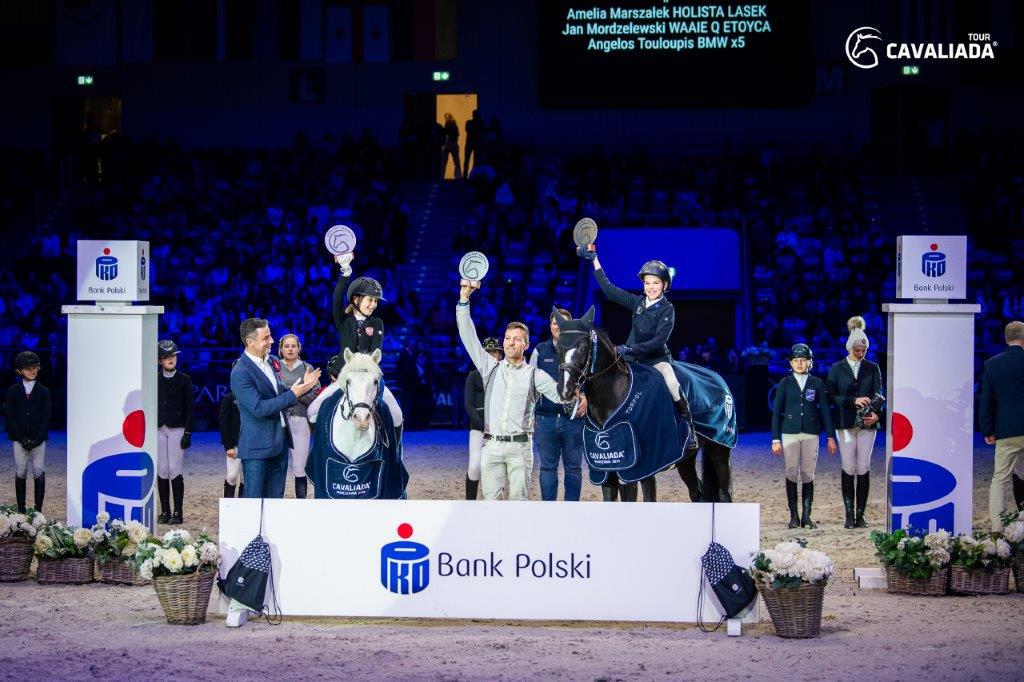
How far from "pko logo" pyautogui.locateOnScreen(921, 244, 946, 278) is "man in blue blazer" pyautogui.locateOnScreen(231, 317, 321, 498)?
4.58 m

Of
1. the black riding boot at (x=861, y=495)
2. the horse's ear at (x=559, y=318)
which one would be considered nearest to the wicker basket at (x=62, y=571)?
the horse's ear at (x=559, y=318)

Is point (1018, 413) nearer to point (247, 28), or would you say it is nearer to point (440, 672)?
point (440, 672)

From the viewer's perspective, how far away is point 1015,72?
26.3m

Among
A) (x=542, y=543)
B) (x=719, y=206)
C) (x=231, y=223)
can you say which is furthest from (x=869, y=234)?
(x=542, y=543)

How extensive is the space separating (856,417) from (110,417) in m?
6.44

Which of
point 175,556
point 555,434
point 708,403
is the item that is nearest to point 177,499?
point 555,434

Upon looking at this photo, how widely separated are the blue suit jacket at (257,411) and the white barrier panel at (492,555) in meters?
1.19

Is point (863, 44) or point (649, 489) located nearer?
point (649, 489)

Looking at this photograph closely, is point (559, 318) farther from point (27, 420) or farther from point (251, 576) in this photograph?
point (27, 420)

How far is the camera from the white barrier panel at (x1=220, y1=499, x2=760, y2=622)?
27.7ft

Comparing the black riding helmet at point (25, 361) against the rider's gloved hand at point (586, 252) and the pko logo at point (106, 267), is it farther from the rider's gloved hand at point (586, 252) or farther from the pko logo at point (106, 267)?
the rider's gloved hand at point (586, 252)

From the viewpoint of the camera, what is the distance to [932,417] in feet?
32.3

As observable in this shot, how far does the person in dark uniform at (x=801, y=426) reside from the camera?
39.1 ft

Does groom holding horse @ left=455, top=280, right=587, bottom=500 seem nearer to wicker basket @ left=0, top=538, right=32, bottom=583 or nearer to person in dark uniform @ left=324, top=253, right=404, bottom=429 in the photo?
person in dark uniform @ left=324, top=253, right=404, bottom=429
